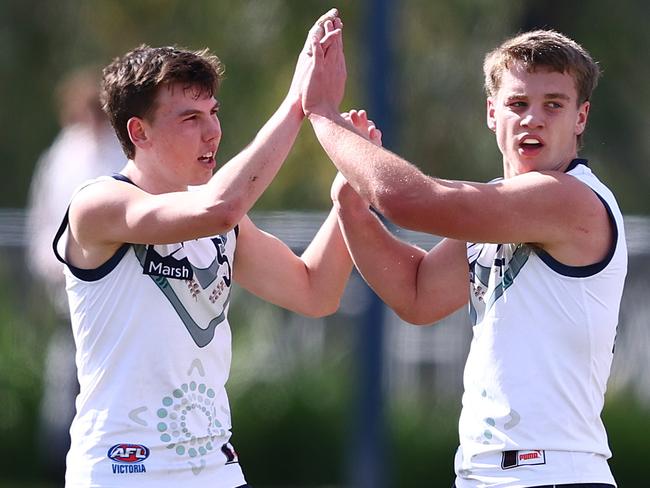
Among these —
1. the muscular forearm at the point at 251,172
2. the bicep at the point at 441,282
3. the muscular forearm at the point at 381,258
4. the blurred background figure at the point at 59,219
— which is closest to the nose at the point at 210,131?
the muscular forearm at the point at 251,172

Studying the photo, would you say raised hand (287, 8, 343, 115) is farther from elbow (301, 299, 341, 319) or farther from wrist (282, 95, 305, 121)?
elbow (301, 299, 341, 319)

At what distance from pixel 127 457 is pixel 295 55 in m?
8.46

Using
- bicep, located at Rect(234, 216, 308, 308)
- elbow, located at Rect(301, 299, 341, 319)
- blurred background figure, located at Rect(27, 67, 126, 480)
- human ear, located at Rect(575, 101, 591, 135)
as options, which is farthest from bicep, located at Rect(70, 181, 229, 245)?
blurred background figure, located at Rect(27, 67, 126, 480)

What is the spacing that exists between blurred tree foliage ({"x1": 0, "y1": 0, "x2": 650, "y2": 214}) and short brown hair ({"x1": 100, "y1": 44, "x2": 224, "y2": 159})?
20.3ft

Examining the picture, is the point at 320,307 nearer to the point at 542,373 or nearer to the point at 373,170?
the point at 373,170

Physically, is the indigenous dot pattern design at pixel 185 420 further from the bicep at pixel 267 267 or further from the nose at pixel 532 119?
the nose at pixel 532 119

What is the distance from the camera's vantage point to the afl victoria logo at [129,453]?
150 inches

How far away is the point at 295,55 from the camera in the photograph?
472 inches

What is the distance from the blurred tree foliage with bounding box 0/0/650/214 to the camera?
1077cm

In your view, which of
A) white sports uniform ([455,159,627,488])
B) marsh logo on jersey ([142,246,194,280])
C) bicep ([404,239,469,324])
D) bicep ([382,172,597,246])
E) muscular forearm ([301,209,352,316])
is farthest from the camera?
muscular forearm ([301,209,352,316])

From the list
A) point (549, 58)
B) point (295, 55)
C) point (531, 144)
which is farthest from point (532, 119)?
point (295, 55)

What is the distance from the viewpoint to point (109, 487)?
3.80m

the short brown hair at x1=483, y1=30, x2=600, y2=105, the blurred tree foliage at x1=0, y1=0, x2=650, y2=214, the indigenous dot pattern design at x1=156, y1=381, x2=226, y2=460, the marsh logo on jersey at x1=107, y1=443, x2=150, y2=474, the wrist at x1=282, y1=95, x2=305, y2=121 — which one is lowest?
the marsh logo on jersey at x1=107, y1=443, x2=150, y2=474

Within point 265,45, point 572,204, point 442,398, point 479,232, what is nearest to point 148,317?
point 479,232
